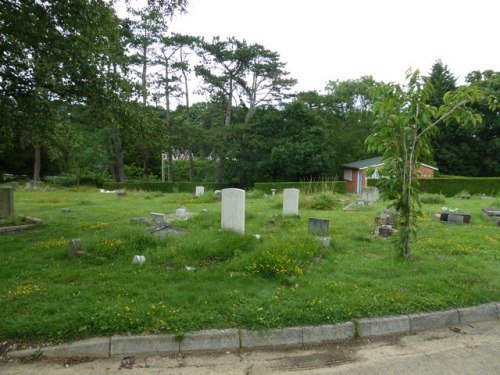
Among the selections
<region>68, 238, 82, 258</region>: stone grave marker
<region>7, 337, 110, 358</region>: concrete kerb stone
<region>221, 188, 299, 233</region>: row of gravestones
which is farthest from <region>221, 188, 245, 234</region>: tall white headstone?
<region>7, 337, 110, 358</region>: concrete kerb stone

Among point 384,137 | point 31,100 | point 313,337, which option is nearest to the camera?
point 313,337

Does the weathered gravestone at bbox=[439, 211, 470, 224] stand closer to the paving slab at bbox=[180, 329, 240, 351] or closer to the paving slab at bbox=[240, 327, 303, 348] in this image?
the paving slab at bbox=[240, 327, 303, 348]

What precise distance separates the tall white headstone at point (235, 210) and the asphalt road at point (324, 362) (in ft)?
14.5

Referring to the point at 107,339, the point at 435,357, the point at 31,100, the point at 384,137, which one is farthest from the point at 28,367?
the point at 31,100

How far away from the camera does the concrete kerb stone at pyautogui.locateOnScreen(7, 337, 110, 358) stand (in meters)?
3.36

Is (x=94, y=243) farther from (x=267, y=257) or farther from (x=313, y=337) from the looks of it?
(x=313, y=337)

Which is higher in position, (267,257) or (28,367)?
(267,257)

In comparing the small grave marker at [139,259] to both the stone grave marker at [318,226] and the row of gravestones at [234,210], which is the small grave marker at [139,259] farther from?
the stone grave marker at [318,226]

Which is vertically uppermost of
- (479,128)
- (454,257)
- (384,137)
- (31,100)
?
(479,128)

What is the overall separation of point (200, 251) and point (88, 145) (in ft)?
106

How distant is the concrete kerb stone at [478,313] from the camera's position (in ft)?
13.8

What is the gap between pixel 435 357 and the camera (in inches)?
134

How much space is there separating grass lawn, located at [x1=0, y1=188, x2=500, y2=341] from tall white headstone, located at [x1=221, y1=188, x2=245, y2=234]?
576 mm

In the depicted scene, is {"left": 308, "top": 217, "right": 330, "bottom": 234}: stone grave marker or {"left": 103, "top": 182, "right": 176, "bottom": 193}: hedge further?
{"left": 103, "top": 182, "right": 176, "bottom": 193}: hedge
